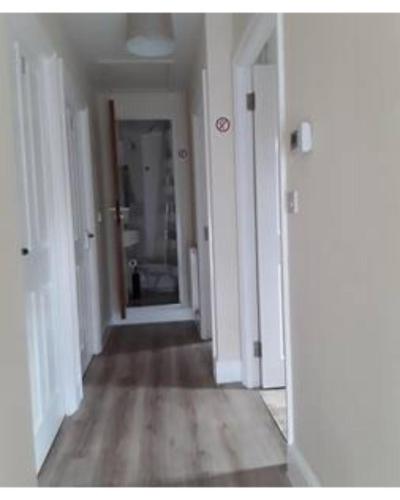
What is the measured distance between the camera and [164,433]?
7.76ft

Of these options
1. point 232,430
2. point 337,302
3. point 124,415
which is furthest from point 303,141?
point 124,415

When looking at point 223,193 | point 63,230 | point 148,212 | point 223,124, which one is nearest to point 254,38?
point 223,124

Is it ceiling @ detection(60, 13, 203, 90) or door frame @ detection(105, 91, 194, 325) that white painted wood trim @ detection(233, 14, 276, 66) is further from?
door frame @ detection(105, 91, 194, 325)

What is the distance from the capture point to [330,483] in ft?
4.98

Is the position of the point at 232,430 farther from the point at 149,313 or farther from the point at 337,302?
the point at 149,313

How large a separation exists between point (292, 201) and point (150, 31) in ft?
5.32

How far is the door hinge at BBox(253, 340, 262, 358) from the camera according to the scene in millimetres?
2875

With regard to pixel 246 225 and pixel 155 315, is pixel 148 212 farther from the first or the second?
pixel 246 225

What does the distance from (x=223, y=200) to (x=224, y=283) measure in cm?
54

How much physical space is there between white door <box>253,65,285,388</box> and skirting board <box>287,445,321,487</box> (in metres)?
0.95

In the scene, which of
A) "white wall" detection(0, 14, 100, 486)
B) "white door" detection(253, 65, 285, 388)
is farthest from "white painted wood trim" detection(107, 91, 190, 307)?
"white wall" detection(0, 14, 100, 486)

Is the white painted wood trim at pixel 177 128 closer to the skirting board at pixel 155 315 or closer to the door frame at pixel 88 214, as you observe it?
the skirting board at pixel 155 315

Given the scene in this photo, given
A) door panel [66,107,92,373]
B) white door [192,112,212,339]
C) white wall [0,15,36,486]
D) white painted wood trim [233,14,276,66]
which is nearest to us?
white wall [0,15,36,486]

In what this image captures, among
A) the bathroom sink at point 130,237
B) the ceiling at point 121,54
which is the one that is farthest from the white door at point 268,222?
the bathroom sink at point 130,237
